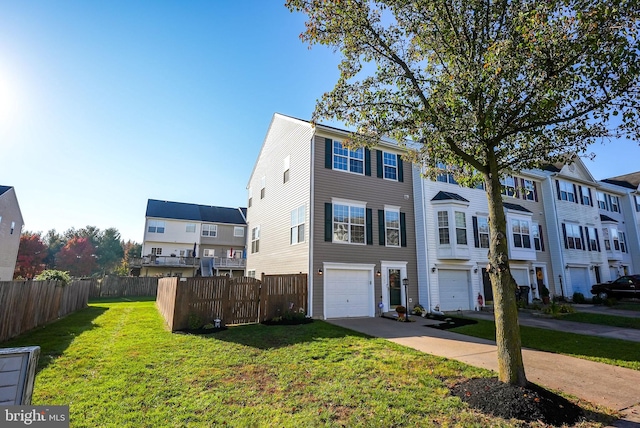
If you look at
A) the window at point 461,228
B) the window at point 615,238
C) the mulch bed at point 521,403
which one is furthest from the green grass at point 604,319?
the window at point 615,238

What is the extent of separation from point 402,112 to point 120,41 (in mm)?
7884

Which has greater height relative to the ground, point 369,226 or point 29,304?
point 369,226

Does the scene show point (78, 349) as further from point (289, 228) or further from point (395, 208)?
point (395, 208)

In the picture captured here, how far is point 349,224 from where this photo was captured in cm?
1420

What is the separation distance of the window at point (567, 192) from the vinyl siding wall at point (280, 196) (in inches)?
761

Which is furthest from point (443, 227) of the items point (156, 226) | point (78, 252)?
point (78, 252)

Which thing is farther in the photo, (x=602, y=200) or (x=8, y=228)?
(x=602, y=200)

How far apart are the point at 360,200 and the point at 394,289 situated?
4.57 metres

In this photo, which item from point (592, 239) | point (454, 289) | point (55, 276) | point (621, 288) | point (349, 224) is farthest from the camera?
point (592, 239)

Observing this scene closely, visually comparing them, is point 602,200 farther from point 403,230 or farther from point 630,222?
point 403,230

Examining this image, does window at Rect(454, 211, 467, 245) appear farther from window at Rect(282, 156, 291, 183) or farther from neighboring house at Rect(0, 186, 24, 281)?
neighboring house at Rect(0, 186, 24, 281)

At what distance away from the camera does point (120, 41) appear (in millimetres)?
8445

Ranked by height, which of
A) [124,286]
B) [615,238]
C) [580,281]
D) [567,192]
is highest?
[567,192]

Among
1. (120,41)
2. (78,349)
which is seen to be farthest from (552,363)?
(120,41)
